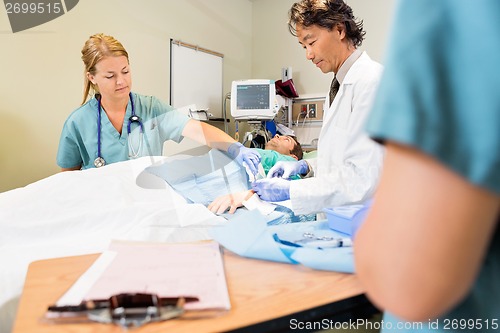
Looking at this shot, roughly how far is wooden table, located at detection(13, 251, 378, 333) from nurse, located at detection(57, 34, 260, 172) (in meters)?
1.39

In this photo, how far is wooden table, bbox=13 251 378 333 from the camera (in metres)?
0.48

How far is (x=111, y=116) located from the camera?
2.21 metres

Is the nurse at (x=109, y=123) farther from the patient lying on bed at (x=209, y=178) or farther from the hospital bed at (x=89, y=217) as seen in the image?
the hospital bed at (x=89, y=217)

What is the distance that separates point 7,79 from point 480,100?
2952mm

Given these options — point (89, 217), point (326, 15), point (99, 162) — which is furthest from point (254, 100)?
point (89, 217)

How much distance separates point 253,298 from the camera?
1.86ft

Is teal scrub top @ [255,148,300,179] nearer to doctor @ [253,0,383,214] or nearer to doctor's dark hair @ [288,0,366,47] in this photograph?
doctor @ [253,0,383,214]

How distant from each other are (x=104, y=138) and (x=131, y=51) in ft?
4.17

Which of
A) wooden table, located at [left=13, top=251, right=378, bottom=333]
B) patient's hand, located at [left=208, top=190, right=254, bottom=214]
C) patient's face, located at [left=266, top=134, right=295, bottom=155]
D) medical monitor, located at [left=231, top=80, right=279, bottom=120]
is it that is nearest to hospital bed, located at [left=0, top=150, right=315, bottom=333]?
patient's hand, located at [left=208, top=190, right=254, bottom=214]

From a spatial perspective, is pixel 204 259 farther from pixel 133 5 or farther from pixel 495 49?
pixel 133 5

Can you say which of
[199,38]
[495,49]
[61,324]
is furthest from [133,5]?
[495,49]

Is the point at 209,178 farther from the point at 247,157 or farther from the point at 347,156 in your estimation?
the point at 347,156

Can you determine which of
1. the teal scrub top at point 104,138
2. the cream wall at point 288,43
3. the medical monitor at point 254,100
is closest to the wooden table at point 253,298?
the teal scrub top at point 104,138

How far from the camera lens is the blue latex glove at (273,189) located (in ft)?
5.03
